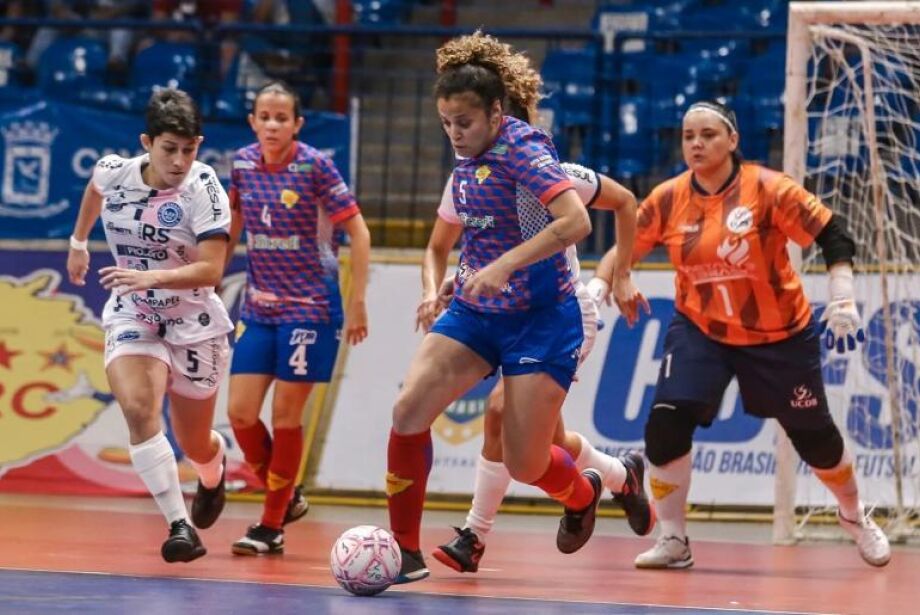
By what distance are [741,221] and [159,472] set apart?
285 cm

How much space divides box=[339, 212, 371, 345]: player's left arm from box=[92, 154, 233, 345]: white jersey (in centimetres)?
85

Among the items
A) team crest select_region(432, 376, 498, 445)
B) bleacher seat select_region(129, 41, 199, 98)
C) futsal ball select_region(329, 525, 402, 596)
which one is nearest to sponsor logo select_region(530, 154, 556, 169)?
futsal ball select_region(329, 525, 402, 596)

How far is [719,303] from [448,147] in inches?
158

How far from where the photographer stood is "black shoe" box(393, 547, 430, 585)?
6.33 meters

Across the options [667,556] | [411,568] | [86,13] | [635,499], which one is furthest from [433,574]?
[86,13]

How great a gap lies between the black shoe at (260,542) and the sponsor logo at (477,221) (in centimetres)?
207

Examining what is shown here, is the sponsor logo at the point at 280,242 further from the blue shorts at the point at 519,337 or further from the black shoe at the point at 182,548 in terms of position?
the blue shorts at the point at 519,337

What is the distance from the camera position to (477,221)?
631 cm

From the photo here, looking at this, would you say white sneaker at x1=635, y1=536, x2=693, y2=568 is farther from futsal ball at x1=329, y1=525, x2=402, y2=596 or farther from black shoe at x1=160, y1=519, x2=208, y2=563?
black shoe at x1=160, y1=519, x2=208, y2=563

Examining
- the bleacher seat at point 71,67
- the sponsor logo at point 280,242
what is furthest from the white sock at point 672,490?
the bleacher seat at point 71,67

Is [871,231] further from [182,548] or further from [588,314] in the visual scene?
[182,548]

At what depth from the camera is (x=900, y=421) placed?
9.22 meters

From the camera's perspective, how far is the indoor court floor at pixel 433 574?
5.91 meters

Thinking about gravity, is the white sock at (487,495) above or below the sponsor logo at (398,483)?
below
